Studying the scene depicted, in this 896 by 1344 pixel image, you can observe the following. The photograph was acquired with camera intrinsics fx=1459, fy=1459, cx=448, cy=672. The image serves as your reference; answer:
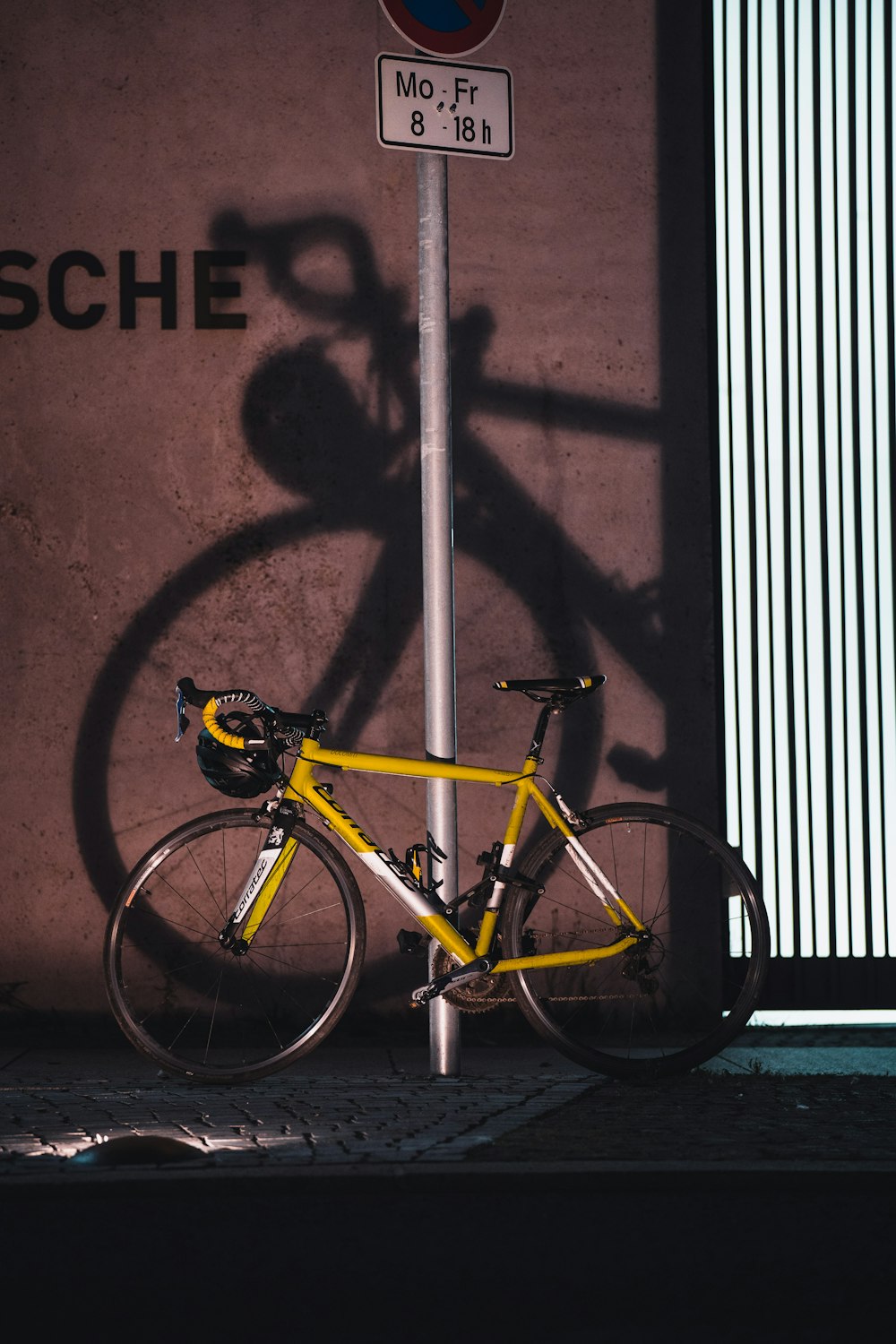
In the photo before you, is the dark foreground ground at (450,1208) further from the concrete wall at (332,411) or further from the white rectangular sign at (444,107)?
the white rectangular sign at (444,107)

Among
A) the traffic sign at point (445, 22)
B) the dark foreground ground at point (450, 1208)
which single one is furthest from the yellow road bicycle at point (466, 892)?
the traffic sign at point (445, 22)

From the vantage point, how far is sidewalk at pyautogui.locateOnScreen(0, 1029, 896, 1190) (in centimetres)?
380

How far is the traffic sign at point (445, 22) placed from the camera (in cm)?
486

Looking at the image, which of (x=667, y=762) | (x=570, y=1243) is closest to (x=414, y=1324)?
(x=570, y=1243)

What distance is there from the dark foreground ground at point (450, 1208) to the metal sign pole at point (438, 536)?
689 millimetres

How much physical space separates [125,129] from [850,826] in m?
4.16

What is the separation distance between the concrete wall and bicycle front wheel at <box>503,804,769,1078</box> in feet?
1.30

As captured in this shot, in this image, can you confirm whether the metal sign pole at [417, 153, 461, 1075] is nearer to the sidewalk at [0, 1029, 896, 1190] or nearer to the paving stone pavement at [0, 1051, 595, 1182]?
the paving stone pavement at [0, 1051, 595, 1182]

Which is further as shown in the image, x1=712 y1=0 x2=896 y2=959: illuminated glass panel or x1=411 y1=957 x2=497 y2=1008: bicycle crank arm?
x1=712 y1=0 x2=896 y2=959: illuminated glass panel

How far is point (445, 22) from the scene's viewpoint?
16.2 ft

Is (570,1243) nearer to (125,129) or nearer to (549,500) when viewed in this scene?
(549,500)

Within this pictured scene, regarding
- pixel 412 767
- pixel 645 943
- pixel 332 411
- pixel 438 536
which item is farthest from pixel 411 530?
pixel 645 943

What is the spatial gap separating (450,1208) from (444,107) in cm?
351

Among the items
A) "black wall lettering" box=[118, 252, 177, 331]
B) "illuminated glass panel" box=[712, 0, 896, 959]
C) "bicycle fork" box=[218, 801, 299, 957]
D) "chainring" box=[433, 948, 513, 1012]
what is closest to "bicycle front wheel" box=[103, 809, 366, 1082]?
"bicycle fork" box=[218, 801, 299, 957]
